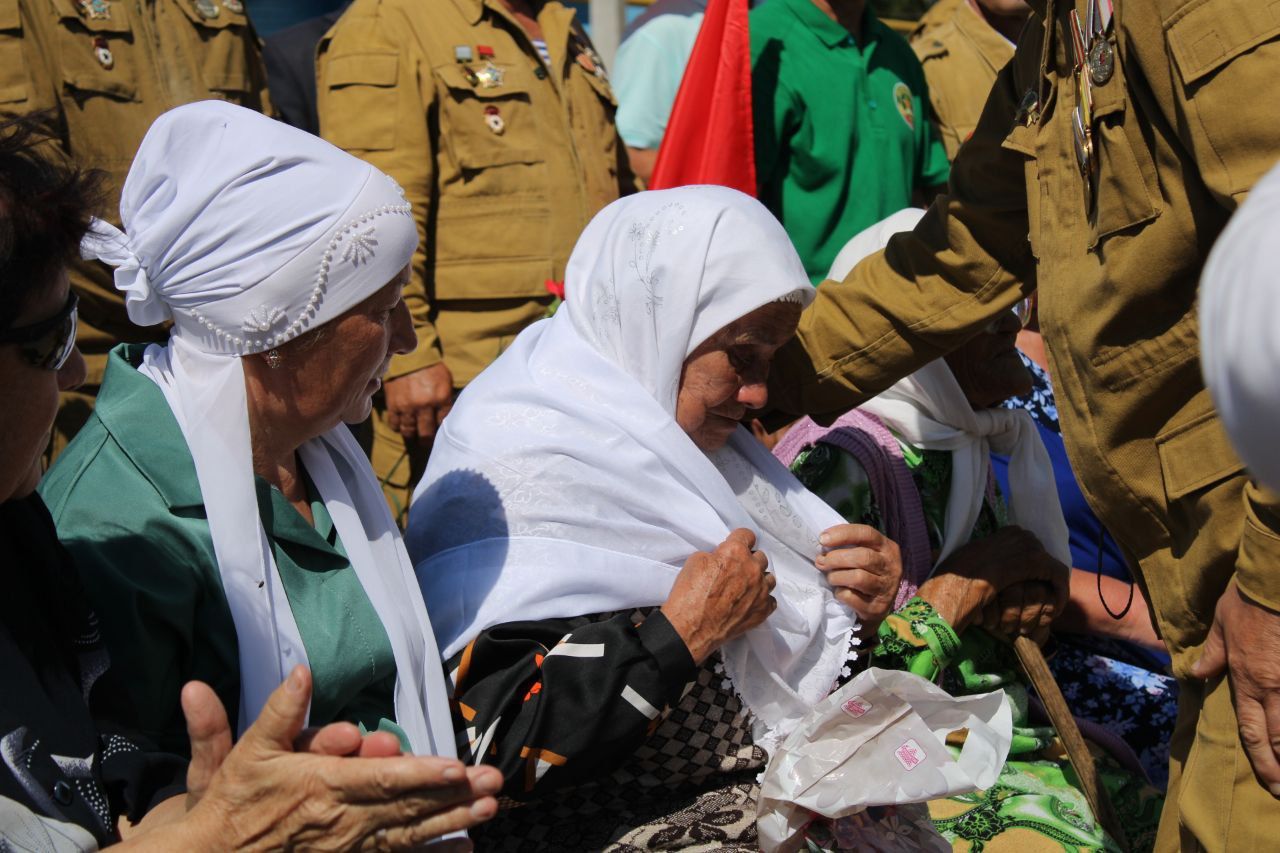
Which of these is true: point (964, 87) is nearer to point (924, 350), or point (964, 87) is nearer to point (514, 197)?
point (514, 197)

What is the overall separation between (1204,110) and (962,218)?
1.07 meters

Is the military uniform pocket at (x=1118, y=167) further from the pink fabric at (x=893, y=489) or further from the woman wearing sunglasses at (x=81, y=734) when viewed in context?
the woman wearing sunglasses at (x=81, y=734)

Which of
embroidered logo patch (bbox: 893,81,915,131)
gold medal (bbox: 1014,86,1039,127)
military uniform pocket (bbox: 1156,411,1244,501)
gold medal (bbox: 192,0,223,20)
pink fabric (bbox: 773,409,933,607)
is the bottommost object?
pink fabric (bbox: 773,409,933,607)

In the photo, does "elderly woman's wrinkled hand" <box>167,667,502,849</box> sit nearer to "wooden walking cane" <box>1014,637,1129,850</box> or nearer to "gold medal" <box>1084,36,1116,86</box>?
"gold medal" <box>1084,36,1116,86</box>

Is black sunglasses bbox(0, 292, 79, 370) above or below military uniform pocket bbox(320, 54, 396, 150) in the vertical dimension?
above

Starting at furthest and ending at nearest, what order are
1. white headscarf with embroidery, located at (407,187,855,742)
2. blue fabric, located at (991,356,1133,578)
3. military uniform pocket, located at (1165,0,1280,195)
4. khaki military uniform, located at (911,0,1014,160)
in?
khaki military uniform, located at (911,0,1014,160)
blue fabric, located at (991,356,1133,578)
white headscarf with embroidery, located at (407,187,855,742)
military uniform pocket, located at (1165,0,1280,195)

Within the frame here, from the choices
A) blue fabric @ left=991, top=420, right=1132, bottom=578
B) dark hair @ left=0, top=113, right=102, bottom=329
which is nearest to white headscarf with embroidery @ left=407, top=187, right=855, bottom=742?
dark hair @ left=0, top=113, right=102, bottom=329

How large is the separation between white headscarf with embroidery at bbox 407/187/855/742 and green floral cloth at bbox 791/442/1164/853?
9.5 inches

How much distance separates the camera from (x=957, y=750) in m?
3.16

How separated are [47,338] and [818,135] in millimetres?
3443

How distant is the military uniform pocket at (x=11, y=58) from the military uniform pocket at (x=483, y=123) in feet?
4.23

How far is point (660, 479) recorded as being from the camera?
2.70 meters

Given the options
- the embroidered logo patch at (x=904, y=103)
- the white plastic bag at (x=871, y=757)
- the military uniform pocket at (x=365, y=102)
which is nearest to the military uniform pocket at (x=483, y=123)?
the military uniform pocket at (x=365, y=102)

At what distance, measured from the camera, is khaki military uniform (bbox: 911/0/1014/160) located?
545 centimetres
